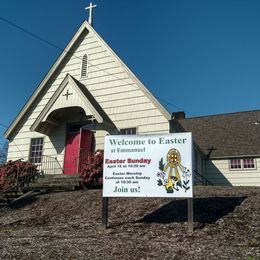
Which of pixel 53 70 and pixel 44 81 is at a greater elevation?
pixel 53 70

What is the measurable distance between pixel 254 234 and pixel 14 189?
35.3ft

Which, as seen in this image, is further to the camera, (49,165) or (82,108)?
(49,165)

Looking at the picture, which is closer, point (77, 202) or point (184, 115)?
point (77, 202)

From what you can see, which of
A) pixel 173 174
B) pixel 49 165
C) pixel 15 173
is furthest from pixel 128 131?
pixel 173 174

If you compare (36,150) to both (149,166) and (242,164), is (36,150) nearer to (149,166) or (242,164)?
(149,166)

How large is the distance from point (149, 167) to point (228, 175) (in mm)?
14376

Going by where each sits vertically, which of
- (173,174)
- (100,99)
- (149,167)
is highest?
(100,99)

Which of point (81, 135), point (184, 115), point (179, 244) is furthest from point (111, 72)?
point (184, 115)

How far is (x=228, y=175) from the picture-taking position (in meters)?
22.3

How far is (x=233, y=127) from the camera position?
25.7 metres

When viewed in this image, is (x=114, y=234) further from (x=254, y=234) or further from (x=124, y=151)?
(x=254, y=234)

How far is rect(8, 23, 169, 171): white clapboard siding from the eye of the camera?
16734 mm

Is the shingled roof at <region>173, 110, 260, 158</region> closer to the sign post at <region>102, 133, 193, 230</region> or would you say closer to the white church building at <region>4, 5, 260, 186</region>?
the white church building at <region>4, 5, 260, 186</region>

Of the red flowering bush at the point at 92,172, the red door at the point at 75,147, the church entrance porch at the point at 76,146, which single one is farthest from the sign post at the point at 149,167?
the red door at the point at 75,147
